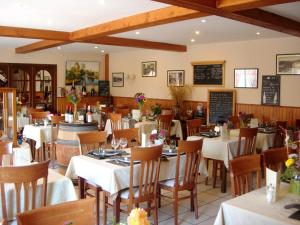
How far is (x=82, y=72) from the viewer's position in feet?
43.1

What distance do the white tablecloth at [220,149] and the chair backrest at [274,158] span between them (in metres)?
1.65

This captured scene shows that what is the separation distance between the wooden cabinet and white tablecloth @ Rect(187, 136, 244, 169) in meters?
7.89

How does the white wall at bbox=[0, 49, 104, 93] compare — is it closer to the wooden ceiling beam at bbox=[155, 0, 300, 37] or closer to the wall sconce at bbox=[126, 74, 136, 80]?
the wall sconce at bbox=[126, 74, 136, 80]

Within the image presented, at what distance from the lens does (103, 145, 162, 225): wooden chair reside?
351 centimetres

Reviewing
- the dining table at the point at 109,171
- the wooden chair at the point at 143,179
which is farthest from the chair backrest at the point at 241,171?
the dining table at the point at 109,171

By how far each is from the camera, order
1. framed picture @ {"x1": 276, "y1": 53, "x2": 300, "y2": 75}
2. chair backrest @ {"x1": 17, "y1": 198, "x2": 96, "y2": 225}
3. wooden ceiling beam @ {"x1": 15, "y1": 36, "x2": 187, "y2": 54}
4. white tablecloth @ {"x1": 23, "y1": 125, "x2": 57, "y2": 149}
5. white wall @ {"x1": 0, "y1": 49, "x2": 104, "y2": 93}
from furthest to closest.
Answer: white wall @ {"x1": 0, "y1": 49, "x2": 104, "y2": 93} → wooden ceiling beam @ {"x1": 15, "y1": 36, "x2": 187, "y2": 54} → framed picture @ {"x1": 276, "y1": 53, "x2": 300, "y2": 75} → white tablecloth @ {"x1": 23, "y1": 125, "x2": 57, "y2": 149} → chair backrest @ {"x1": 17, "y1": 198, "x2": 96, "y2": 225}

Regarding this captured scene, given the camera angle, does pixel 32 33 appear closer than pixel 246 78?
Yes

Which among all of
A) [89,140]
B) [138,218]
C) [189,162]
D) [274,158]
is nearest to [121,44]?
[89,140]

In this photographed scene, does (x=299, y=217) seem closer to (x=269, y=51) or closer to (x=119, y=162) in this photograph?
(x=119, y=162)

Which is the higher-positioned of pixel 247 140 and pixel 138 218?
pixel 138 218

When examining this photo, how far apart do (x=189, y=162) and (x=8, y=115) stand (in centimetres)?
218

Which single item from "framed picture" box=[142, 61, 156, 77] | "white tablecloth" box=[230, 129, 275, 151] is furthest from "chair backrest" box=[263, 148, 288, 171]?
"framed picture" box=[142, 61, 156, 77]

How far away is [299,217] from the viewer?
2213 millimetres

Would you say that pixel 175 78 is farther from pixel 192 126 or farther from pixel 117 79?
pixel 192 126
